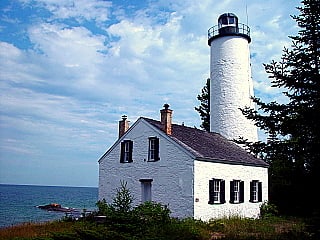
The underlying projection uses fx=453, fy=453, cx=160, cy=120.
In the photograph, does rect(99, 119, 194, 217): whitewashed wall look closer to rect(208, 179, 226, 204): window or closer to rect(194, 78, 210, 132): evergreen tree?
rect(208, 179, 226, 204): window

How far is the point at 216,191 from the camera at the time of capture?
A: 80.5 feet

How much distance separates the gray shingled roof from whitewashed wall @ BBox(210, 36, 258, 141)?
1.39 metres

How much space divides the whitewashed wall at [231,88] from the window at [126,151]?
25.2ft

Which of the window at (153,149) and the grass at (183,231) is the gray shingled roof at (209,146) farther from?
the grass at (183,231)

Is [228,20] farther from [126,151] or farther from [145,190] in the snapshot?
[145,190]

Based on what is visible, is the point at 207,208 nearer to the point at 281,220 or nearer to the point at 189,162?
the point at 189,162

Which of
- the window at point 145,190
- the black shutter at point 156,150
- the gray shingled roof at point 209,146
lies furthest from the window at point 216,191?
the window at point 145,190

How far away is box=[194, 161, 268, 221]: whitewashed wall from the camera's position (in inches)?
911

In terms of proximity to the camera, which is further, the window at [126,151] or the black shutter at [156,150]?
the window at [126,151]

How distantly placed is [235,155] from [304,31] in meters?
13.6

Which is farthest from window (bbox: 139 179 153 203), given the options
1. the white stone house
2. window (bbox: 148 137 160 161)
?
window (bbox: 148 137 160 161)

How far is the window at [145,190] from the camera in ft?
82.2

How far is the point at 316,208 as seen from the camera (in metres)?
13.7

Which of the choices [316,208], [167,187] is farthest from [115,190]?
[316,208]
